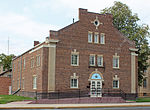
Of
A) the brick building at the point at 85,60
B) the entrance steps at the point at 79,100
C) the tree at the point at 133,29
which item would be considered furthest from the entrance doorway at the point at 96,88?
the tree at the point at 133,29

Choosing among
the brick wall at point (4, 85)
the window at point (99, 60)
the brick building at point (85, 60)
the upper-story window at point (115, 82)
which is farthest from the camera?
the brick wall at point (4, 85)

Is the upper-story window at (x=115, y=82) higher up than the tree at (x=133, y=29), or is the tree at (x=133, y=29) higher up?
the tree at (x=133, y=29)

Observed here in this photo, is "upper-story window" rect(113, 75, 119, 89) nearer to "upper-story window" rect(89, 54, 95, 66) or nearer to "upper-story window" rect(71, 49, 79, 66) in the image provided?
"upper-story window" rect(89, 54, 95, 66)

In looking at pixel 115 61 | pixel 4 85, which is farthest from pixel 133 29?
pixel 4 85

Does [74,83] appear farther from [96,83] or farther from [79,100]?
[79,100]

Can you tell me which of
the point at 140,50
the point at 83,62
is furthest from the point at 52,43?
the point at 140,50

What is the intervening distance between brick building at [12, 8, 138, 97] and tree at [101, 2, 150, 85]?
423 cm

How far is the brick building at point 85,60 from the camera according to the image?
3250 cm

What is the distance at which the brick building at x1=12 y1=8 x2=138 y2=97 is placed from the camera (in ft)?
107

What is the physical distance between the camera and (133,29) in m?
43.9

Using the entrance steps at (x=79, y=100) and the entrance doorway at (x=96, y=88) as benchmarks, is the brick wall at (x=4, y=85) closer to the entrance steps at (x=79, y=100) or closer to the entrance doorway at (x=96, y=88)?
the entrance doorway at (x=96, y=88)

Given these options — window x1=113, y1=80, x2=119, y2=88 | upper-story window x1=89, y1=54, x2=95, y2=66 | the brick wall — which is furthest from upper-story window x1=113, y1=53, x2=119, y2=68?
the brick wall

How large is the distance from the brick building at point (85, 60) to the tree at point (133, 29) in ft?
13.9

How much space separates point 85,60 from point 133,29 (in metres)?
13.3
